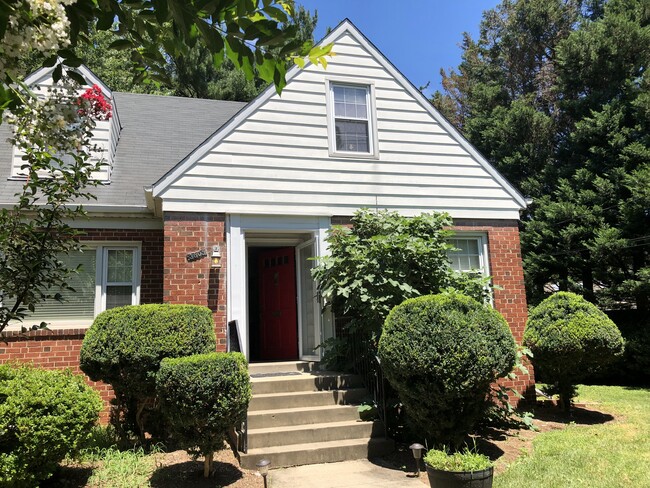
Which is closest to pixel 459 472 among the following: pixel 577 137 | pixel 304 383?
pixel 304 383

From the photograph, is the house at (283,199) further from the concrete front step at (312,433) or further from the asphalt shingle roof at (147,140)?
the concrete front step at (312,433)

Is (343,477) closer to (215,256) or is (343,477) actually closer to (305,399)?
(305,399)

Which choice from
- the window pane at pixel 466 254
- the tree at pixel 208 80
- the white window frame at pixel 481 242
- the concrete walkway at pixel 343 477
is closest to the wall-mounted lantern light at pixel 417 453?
the concrete walkway at pixel 343 477

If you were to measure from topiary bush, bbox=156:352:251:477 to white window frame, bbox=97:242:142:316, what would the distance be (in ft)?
13.0

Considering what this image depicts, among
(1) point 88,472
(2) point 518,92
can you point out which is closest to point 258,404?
(1) point 88,472

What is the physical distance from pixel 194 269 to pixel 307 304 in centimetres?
220

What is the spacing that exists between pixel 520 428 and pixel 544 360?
1.33 meters

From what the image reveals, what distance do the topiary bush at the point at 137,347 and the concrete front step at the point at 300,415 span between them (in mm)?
1077

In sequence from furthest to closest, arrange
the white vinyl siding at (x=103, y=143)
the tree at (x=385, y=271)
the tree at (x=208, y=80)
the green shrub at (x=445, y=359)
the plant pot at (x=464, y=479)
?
the tree at (x=208, y=80) < the white vinyl siding at (x=103, y=143) < the tree at (x=385, y=271) < the green shrub at (x=445, y=359) < the plant pot at (x=464, y=479)

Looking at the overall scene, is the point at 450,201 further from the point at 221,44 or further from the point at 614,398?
the point at 221,44

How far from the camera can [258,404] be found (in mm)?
6551

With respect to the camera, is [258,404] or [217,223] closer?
[258,404]

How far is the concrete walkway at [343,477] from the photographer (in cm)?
513

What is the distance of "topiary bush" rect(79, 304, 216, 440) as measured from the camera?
5949 millimetres
